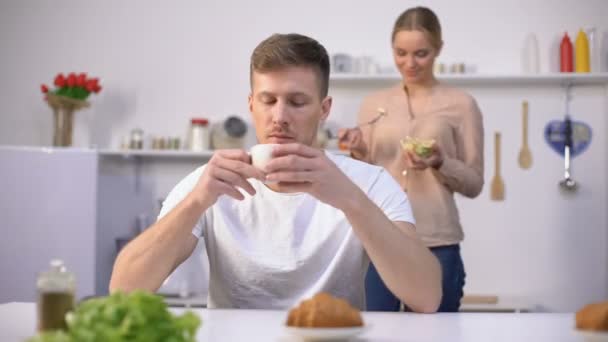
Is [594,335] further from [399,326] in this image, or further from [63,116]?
[63,116]

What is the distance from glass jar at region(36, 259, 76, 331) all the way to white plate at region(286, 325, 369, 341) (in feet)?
0.87

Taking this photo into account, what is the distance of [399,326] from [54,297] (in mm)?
564

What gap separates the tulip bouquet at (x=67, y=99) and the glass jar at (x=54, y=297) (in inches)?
125

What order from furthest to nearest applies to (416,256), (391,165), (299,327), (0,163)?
(0,163)
(391,165)
(416,256)
(299,327)

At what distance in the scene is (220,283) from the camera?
1648 mm

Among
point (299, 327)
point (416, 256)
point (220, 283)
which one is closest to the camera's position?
point (299, 327)

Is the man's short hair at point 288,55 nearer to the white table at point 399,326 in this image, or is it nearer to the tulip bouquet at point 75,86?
the white table at point 399,326

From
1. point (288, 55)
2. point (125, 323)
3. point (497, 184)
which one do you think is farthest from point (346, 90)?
point (125, 323)

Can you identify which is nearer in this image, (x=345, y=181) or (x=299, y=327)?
(x=299, y=327)

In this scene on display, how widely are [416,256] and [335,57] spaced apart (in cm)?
263

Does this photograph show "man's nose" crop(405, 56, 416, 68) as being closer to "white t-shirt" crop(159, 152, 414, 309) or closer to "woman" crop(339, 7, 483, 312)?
"woman" crop(339, 7, 483, 312)

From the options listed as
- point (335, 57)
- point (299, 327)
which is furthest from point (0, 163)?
point (299, 327)

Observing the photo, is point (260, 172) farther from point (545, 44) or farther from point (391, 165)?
point (545, 44)

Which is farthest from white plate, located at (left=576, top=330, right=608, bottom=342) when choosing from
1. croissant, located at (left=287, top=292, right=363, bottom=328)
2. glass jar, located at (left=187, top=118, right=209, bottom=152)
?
glass jar, located at (left=187, top=118, right=209, bottom=152)
